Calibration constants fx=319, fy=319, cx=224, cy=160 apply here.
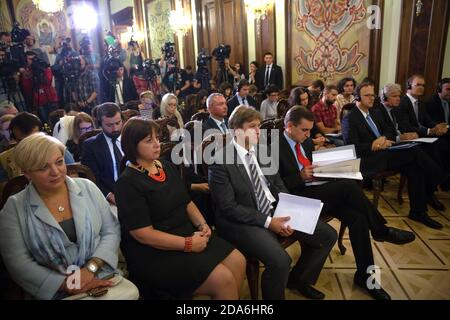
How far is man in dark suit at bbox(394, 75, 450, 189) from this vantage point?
3096 mm

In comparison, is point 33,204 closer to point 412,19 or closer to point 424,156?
point 424,156

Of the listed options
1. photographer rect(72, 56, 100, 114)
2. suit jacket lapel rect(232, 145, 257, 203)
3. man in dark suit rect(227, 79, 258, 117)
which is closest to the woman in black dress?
suit jacket lapel rect(232, 145, 257, 203)

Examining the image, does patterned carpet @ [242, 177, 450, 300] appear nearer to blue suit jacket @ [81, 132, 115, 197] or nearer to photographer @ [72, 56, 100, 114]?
blue suit jacket @ [81, 132, 115, 197]

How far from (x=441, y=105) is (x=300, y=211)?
8.59 ft

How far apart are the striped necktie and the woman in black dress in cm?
33

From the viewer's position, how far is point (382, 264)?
209 cm

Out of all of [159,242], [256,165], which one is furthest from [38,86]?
[159,242]

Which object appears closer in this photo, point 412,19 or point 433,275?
point 433,275

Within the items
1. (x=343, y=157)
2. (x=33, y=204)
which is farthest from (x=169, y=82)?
(x=33, y=204)

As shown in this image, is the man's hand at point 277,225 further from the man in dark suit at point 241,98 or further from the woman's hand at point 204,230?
the man in dark suit at point 241,98

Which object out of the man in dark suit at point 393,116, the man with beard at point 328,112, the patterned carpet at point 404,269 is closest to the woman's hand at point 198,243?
the patterned carpet at point 404,269
